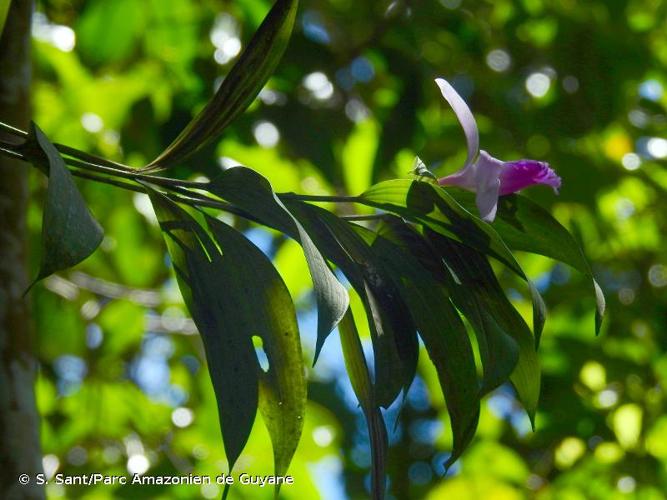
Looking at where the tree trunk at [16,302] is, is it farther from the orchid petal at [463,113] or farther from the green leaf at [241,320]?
the orchid petal at [463,113]

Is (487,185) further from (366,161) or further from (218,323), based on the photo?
(366,161)

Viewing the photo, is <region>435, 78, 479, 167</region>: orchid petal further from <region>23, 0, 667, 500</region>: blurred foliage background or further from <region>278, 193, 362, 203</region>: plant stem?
<region>23, 0, 667, 500</region>: blurred foliage background

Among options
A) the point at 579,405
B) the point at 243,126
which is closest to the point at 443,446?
the point at 579,405

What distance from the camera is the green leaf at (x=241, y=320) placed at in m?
0.52

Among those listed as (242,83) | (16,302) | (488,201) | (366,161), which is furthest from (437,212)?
(366,161)

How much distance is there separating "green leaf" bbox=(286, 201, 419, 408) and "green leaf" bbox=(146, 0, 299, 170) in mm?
66

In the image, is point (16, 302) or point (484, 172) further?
point (16, 302)

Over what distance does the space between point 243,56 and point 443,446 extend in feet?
5.41

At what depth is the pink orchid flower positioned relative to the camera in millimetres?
566

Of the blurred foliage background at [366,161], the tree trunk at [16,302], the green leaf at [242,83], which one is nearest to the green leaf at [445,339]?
the green leaf at [242,83]

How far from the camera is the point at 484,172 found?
580mm

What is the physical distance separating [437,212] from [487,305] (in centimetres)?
6

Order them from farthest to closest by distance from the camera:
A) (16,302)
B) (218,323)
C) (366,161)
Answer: (366,161), (16,302), (218,323)

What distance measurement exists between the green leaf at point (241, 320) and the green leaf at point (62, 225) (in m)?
0.11
